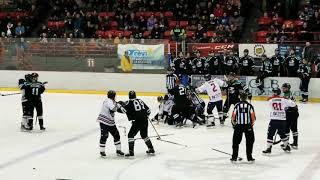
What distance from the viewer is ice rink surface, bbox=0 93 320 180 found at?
9328 millimetres

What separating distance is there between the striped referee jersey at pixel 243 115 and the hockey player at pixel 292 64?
769 centimetres

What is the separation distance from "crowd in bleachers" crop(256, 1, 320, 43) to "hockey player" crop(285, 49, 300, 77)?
1.20 m

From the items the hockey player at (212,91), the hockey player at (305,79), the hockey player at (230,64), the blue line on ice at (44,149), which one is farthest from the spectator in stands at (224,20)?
the blue line on ice at (44,149)

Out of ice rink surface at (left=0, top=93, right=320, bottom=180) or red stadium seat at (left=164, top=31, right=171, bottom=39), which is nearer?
ice rink surface at (left=0, top=93, right=320, bottom=180)

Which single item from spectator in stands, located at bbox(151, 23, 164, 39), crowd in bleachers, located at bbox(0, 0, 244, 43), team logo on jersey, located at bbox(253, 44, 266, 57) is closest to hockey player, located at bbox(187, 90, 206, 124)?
team logo on jersey, located at bbox(253, 44, 266, 57)

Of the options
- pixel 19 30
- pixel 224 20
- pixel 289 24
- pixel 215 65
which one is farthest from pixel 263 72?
pixel 19 30

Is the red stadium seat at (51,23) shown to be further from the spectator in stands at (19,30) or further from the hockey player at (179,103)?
the hockey player at (179,103)

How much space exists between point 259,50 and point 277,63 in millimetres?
910

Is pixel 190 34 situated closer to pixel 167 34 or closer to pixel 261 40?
pixel 167 34

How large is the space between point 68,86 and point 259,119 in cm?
753

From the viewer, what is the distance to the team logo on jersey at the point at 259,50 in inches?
703

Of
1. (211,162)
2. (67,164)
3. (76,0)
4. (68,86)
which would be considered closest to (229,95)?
(211,162)

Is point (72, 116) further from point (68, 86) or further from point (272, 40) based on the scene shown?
point (272, 40)

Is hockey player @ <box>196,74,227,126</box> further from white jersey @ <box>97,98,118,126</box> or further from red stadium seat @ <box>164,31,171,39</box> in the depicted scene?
red stadium seat @ <box>164,31,171,39</box>
